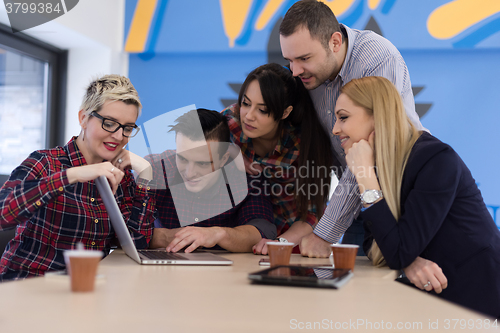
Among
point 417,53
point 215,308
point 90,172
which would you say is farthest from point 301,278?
point 417,53

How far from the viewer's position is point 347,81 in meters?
1.80

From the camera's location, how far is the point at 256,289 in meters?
0.79

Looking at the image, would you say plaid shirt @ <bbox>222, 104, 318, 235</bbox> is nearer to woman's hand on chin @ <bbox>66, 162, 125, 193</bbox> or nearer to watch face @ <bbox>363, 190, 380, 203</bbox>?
watch face @ <bbox>363, 190, 380, 203</bbox>

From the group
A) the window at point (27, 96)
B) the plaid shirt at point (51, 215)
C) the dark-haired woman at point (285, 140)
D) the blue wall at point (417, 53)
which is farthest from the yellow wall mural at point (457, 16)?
the window at point (27, 96)

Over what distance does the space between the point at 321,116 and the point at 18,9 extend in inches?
83.4

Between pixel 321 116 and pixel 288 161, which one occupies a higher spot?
pixel 321 116

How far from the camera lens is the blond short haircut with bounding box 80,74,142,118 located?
1.47m

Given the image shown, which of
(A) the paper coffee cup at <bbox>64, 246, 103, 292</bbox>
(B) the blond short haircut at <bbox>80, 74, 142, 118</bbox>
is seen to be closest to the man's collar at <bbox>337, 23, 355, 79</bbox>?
(B) the blond short haircut at <bbox>80, 74, 142, 118</bbox>

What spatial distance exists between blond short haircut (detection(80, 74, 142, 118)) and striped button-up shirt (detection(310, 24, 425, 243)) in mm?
834

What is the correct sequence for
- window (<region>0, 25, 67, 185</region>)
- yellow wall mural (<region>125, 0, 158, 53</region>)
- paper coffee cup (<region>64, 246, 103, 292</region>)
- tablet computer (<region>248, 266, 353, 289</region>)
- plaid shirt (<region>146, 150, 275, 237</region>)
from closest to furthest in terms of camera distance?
1. paper coffee cup (<region>64, 246, 103, 292</region>)
2. tablet computer (<region>248, 266, 353, 289</region>)
3. plaid shirt (<region>146, 150, 275, 237</region>)
4. window (<region>0, 25, 67, 185</region>)
5. yellow wall mural (<region>125, 0, 158, 53</region>)

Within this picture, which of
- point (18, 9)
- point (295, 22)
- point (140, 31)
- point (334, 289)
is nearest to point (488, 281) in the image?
point (334, 289)

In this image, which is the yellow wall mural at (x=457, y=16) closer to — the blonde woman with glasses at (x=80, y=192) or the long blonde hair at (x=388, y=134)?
the long blonde hair at (x=388, y=134)

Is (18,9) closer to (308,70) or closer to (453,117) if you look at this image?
(308,70)

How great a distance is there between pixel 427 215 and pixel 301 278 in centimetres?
50
